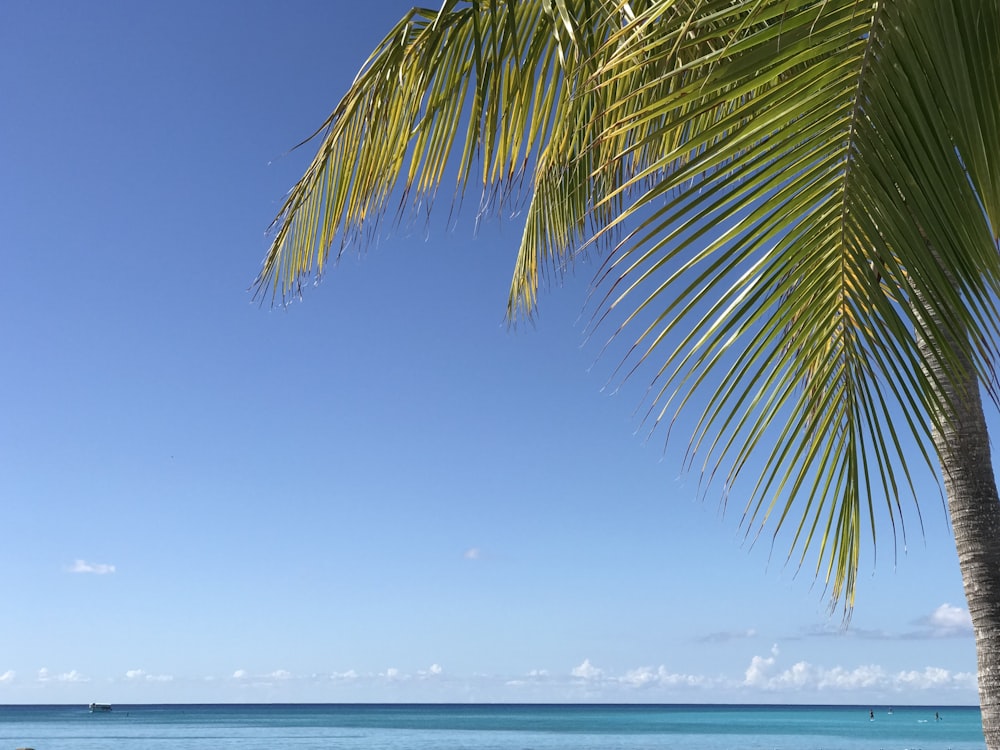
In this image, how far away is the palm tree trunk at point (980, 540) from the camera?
3168 millimetres

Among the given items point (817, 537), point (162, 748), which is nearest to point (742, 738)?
point (162, 748)

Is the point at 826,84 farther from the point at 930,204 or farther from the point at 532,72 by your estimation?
the point at 532,72

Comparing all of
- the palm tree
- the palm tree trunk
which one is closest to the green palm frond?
the palm tree

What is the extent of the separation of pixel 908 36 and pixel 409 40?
120 cm

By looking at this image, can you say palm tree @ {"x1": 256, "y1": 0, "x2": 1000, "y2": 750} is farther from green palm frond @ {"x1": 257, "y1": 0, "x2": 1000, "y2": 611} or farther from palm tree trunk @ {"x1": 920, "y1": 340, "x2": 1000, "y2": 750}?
palm tree trunk @ {"x1": 920, "y1": 340, "x2": 1000, "y2": 750}

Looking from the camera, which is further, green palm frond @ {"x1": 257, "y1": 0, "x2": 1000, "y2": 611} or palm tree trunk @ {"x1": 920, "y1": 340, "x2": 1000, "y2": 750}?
palm tree trunk @ {"x1": 920, "y1": 340, "x2": 1000, "y2": 750}

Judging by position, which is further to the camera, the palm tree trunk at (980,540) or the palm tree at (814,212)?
the palm tree trunk at (980,540)

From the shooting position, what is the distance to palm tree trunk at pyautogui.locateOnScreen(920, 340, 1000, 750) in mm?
3168

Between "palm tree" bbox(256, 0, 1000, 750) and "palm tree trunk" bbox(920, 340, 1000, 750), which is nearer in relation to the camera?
"palm tree" bbox(256, 0, 1000, 750)

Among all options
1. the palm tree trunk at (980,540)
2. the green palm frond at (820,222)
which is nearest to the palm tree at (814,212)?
the green palm frond at (820,222)

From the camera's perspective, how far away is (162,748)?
49844 millimetres

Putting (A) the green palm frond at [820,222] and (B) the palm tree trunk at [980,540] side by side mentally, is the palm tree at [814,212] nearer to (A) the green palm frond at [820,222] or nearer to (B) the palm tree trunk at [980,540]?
(A) the green palm frond at [820,222]

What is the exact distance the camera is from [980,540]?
10.6ft

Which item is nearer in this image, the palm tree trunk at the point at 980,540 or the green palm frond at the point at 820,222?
the green palm frond at the point at 820,222
